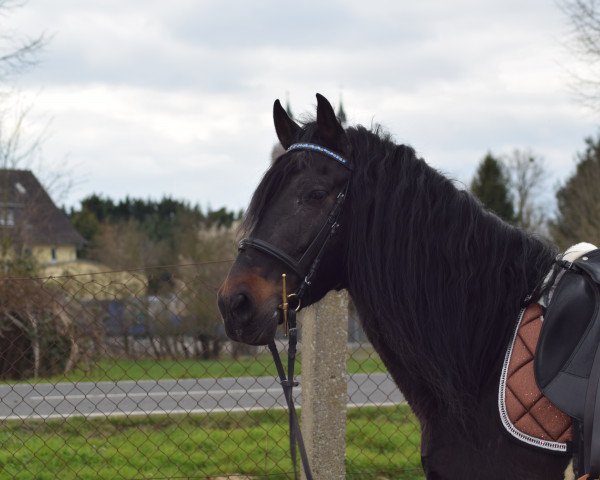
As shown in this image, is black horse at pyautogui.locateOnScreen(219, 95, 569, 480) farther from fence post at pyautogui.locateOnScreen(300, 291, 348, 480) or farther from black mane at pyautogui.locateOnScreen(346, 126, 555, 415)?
fence post at pyautogui.locateOnScreen(300, 291, 348, 480)

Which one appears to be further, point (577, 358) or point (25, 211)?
point (25, 211)

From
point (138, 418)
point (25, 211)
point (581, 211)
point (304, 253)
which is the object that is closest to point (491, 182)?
point (581, 211)

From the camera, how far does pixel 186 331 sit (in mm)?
8344

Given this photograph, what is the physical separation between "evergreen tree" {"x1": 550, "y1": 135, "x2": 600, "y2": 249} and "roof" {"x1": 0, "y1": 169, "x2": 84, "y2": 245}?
556 inches

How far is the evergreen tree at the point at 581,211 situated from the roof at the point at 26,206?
14.1 meters

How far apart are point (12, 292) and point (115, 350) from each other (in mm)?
1207

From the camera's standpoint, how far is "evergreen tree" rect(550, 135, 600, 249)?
2195cm

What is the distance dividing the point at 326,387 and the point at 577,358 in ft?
6.10

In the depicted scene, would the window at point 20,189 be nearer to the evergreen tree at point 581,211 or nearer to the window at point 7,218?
the window at point 7,218

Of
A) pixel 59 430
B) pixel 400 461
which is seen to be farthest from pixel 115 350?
pixel 400 461

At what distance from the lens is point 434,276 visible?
2.71 m

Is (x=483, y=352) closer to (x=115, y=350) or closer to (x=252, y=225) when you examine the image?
(x=252, y=225)

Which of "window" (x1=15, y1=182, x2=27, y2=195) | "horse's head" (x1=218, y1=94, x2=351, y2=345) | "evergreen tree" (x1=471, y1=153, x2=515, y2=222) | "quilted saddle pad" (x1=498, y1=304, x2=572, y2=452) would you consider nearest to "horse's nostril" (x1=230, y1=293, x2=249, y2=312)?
"horse's head" (x1=218, y1=94, x2=351, y2=345)

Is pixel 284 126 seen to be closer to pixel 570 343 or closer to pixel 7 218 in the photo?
pixel 570 343
